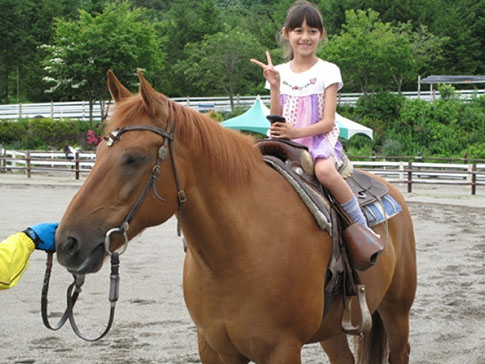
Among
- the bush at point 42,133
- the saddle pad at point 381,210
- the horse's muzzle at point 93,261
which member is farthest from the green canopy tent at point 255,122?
the horse's muzzle at point 93,261

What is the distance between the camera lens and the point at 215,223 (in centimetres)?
285

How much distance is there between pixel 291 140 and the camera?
137 inches

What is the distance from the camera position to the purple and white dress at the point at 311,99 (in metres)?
3.46

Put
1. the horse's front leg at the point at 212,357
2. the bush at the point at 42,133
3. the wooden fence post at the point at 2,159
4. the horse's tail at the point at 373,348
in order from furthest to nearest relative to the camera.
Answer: the bush at the point at 42,133
the wooden fence post at the point at 2,159
the horse's tail at the point at 373,348
the horse's front leg at the point at 212,357

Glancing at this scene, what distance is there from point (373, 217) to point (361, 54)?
2872 cm

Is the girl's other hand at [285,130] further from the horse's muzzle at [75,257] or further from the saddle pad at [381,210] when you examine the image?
the horse's muzzle at [75,257]

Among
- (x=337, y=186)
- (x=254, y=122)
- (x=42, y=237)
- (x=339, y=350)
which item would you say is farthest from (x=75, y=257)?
(x=254, y=122)

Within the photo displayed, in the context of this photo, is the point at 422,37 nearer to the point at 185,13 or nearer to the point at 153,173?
the point at 185,13

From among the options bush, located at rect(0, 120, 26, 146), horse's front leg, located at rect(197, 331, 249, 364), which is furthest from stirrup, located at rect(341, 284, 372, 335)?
bush, located at rect(0, 120, 26, 146)

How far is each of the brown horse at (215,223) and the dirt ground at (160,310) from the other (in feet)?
7.45

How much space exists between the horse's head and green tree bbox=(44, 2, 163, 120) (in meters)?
29.1

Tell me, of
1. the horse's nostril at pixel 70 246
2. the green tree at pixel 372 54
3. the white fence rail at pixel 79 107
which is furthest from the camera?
the white fence rail at pixel 79 107

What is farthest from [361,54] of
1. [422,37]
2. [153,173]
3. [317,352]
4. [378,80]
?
[153,173]

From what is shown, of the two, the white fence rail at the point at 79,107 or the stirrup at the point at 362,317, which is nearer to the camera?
the stirrup at the point at 362,317
